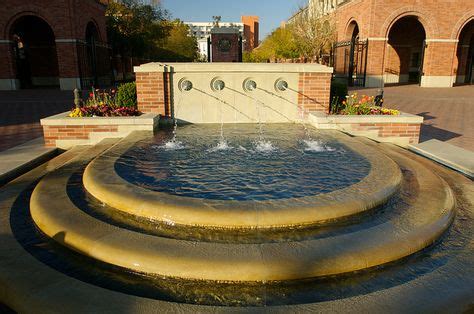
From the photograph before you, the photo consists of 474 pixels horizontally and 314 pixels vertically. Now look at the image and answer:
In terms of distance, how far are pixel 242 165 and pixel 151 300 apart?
3.27 metres

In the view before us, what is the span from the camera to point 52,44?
A: 103 feet

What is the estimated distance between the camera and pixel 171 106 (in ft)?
31.3

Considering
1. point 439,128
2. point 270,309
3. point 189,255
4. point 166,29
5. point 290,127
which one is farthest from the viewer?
point 166,29

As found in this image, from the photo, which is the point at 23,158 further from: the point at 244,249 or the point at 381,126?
the point at 381,126

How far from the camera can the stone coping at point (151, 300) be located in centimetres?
261

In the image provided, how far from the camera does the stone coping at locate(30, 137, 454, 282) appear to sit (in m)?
3.07

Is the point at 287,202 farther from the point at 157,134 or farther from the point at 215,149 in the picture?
the point at 157,134

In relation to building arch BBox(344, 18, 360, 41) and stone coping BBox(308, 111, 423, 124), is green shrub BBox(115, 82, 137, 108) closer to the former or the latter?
stone coping BBox(308, 111, 423, 124)

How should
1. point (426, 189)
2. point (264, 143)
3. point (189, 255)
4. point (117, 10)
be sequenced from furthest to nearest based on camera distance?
point (117, 10) → point (264, 143) → point (426, 189) → point (189, 255)

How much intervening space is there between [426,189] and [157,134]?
5576mm

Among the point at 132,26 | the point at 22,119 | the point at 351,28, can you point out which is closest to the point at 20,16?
the point at 132,26

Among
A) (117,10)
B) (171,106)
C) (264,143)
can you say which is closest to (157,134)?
(171,106)

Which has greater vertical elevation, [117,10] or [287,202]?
[117,10]

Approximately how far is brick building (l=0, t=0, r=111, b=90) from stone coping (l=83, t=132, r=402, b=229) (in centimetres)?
2634
